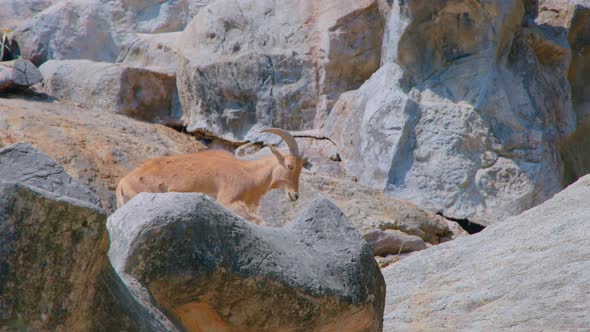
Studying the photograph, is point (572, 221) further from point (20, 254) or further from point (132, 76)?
point (132, 76)

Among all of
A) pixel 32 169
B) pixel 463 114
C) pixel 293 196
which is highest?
pixel 32 169

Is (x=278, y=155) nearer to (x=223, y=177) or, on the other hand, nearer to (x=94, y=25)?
(x=223, y=177)

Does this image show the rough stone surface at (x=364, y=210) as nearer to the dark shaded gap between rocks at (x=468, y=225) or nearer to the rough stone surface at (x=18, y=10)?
the dark shaded gap between rocks at (x=468, y=225)

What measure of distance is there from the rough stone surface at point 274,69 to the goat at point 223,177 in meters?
2.14

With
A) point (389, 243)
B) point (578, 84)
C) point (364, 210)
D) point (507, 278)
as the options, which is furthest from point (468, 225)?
point (507, 278)

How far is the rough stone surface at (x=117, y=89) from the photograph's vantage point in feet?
41.1

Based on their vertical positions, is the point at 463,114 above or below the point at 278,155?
above

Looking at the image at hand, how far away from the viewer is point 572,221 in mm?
5332

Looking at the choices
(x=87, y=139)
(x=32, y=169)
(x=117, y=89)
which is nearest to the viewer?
(x=32, y=169)

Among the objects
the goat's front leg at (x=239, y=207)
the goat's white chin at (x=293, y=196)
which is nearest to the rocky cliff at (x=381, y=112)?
the goat's white chin at (x=293, y=196)

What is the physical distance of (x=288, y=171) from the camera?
991cm

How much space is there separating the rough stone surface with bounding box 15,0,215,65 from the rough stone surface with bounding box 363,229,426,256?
258 inches

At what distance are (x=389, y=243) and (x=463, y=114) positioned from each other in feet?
7.47

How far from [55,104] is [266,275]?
8.83m
